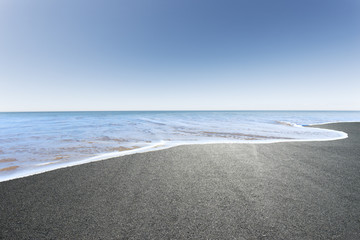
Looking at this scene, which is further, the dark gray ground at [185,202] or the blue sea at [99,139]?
the blue sea at [99,139]

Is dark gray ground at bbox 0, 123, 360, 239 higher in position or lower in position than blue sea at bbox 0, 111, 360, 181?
higher

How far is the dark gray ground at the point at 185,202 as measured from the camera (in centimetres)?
208

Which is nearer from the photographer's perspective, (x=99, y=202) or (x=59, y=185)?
(x=99, y=202)

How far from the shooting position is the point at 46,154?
6.36 meters

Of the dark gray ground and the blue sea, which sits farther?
the blue sea

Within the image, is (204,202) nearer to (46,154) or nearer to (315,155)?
(315,155)

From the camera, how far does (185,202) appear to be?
2.73m

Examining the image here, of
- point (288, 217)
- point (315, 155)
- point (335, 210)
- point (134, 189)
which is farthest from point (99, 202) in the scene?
point (315, 155)

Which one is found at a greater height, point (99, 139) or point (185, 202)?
point (185, 202)

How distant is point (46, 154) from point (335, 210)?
8.83 m

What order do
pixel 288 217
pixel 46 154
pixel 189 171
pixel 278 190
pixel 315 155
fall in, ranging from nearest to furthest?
pixel 288 217 < pixel 278 190 < pixel 189 171 < pixel 315 155 < pixel 46 154

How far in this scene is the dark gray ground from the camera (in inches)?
82.0

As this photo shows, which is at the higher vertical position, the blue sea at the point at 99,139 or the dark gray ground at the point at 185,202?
the dark gray ground at the point at 185,202

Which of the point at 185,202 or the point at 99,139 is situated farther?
the point at 99,139
